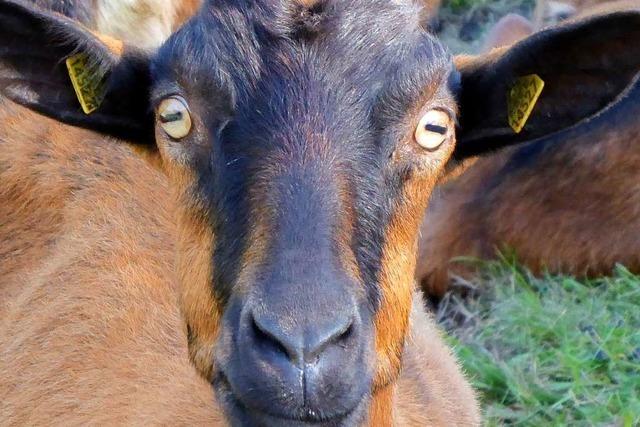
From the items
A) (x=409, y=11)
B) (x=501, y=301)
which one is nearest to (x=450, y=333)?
(x=501, y=301)

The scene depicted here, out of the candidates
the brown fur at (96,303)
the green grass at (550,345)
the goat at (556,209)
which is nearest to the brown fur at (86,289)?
the brown fur at (96,303)

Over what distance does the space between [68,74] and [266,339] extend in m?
1.37

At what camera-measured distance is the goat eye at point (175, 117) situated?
3.42 metres

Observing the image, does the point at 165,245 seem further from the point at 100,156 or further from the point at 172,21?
the point at 172,21

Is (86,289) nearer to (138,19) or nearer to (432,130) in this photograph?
(432,130)

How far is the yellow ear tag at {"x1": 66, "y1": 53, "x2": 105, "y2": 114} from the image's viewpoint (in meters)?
3.71

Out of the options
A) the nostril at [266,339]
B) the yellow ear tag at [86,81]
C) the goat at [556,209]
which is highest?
the yellow ear tag at [86,81]

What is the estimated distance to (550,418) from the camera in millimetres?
5258

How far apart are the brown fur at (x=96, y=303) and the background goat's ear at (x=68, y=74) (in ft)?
1.61

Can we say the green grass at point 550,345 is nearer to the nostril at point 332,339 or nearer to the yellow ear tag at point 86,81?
the nostril at point 332,339

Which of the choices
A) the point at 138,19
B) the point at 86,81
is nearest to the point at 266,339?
the point at 86,81

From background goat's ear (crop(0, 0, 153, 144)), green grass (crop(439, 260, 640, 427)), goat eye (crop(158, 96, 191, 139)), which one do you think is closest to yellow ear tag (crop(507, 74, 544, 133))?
goat eye (crop(158, 96, 191, 139))

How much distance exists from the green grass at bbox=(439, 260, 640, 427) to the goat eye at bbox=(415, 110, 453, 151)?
2.06 metres

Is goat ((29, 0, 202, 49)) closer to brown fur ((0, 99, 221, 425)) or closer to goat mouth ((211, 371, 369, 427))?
brown fur ((0, 99, 221, 425))
